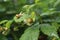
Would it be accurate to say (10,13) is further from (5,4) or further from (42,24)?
(42,24)

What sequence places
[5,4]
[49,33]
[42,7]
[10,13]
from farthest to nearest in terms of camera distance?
[5,4] → [10,13] → [42,7] → [49,33]

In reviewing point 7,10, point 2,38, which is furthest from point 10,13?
point 2,38

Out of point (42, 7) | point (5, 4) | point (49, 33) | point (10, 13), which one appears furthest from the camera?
point (5, 4)

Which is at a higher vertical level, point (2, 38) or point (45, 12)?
point (45, 12)

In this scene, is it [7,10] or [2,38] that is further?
[7,10]
